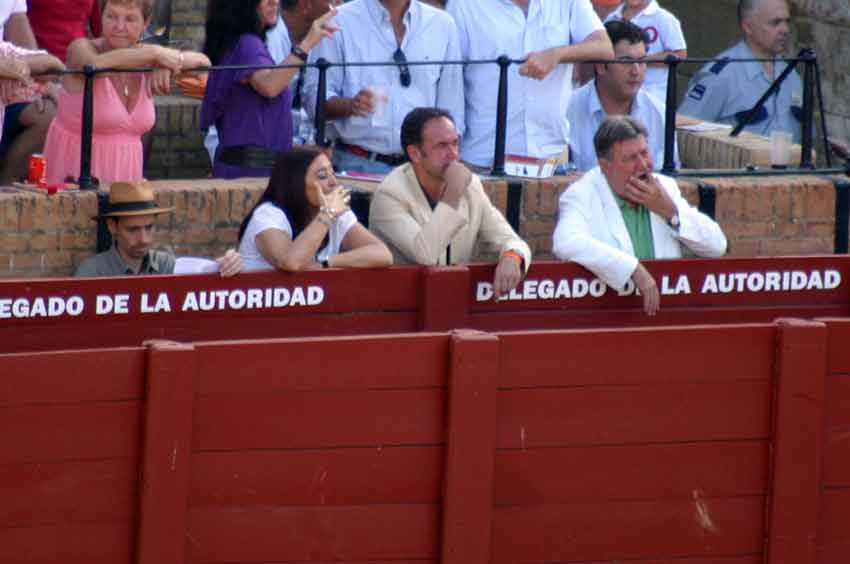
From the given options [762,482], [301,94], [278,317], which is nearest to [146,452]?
[278,317]

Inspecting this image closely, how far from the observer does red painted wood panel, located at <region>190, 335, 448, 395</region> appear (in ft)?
22.8

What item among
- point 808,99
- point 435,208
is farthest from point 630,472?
point 808,99

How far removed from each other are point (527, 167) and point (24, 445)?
325 cm

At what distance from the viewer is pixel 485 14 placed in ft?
30.8

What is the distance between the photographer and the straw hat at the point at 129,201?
8.20 m

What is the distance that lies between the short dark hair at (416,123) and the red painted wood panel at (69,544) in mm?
2198

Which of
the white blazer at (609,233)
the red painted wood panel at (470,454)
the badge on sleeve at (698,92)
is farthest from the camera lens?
the badge on sleeve at (698,92)

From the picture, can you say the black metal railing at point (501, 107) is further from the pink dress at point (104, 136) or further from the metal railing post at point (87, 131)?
the pink dress at point (104, 136)

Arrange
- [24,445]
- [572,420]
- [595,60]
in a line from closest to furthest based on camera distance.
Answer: [24,445], [572,420], [595,60]

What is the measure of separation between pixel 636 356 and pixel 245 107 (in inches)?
87.4

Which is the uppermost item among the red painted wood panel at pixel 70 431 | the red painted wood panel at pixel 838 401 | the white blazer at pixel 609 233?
the white blazer at pixel 609 233

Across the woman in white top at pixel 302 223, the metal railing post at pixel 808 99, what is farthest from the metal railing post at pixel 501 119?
the metal railing post at pixel 808 99

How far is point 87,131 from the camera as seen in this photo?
8461 millimetres

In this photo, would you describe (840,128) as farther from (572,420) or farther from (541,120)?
(572,420)
